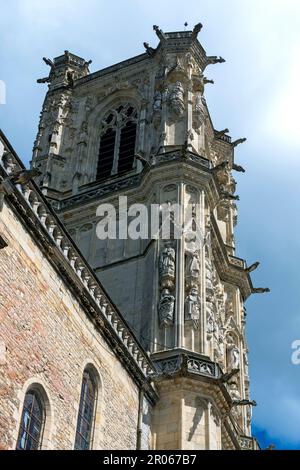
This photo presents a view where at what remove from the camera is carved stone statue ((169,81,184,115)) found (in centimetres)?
2870

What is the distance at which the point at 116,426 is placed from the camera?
1703 centimetres

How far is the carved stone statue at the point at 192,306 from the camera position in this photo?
2152cm

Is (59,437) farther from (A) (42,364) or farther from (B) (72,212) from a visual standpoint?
(B) (72,212)

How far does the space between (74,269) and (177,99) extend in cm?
1365

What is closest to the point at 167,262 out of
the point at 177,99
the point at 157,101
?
the point at 177,99

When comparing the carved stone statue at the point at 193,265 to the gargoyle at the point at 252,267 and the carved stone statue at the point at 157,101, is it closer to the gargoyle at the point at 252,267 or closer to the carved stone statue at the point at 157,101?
the gargoyle at the point at 252,267

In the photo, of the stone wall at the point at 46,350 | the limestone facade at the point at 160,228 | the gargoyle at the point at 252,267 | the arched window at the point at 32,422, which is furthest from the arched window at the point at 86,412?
the gargoyle at the point at 252,267

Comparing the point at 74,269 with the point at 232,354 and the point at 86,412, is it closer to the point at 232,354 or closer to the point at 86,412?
the point at 86,412

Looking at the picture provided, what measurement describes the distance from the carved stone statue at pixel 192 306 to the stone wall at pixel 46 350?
4.40 metres

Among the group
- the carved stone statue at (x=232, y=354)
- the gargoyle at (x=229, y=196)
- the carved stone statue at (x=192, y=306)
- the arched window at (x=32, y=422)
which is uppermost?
the gargoyle at (x=229, y=196)

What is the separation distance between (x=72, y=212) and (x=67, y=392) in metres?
13.0

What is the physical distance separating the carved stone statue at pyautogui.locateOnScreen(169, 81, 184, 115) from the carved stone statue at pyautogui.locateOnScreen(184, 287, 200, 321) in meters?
8.61

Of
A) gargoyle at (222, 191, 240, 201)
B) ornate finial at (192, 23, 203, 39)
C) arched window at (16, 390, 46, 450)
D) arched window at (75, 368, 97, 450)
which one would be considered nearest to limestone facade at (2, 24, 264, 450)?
ornate finial at (192, 23, 203, 39)
